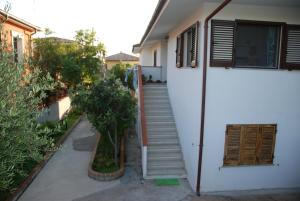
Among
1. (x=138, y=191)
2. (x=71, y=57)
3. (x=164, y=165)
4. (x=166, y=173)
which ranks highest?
(x=71, y=57)

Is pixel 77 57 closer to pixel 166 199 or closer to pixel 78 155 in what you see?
pixel 78 155

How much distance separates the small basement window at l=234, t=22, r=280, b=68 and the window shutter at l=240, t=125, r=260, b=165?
1.91 meters

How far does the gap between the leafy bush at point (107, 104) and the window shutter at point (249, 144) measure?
12.4 ft

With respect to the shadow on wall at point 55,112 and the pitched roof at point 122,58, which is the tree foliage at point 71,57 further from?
the pitched roof at point 122,58

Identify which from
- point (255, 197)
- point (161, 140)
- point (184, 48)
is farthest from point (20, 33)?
point (255, 197)

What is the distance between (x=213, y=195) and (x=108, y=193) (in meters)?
3.13

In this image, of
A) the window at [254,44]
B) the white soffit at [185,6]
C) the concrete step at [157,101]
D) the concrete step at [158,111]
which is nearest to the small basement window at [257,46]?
the window at [254,44]

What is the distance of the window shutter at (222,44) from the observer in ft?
24.0

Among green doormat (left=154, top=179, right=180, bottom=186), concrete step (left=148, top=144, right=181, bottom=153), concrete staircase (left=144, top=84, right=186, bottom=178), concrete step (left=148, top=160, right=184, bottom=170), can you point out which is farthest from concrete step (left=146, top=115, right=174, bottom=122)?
green doormat (left=154, top=179, right=180, bottom=186)

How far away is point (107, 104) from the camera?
8.83 meters

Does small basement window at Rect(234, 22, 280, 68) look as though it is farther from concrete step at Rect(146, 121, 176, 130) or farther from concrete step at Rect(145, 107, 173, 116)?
concrete step at Rect(145, 107, 173, 116)

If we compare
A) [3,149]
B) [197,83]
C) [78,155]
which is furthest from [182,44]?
[3,149]

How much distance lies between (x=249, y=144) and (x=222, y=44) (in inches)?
122

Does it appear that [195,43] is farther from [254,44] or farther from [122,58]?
[122,58]
